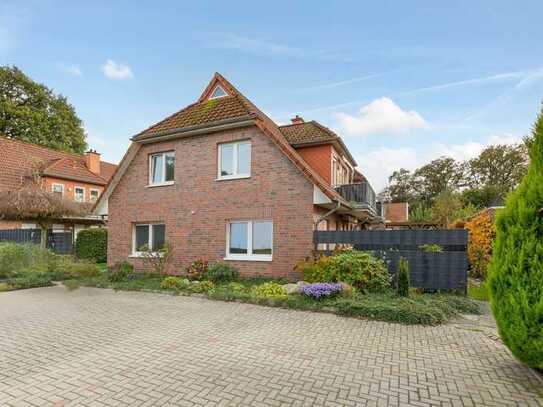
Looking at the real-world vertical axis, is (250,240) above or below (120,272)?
above

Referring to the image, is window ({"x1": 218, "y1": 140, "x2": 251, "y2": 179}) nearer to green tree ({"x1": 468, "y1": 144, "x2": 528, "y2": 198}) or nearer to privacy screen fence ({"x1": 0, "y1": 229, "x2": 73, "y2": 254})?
privacy screen fence ({"x1": 0, "y1": 229, "x2": 73, "y2": 254})

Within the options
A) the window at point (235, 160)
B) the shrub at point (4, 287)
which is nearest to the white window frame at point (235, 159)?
the window at point (235, 160)

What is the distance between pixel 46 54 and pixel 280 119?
438 inches

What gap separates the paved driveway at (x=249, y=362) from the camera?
3496 mm

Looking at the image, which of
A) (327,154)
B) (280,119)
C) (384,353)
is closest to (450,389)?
(384,353)

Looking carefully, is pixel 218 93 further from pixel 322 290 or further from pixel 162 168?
pixel 322 290

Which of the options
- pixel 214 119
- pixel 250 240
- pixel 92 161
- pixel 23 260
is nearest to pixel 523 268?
pixel 250 240

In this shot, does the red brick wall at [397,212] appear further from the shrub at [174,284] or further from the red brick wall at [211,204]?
the shrub at [174,284]

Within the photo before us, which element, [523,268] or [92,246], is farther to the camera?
[92,246]

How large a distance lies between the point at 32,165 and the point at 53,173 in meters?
1.41

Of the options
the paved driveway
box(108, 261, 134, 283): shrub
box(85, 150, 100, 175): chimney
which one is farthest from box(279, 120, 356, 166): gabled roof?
box(85, 150, 100, 175): chimney

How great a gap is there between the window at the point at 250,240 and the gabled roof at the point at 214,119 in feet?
8.46

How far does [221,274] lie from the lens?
10.9 metres

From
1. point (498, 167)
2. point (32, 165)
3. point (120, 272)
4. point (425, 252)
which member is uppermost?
point (498, 167)
